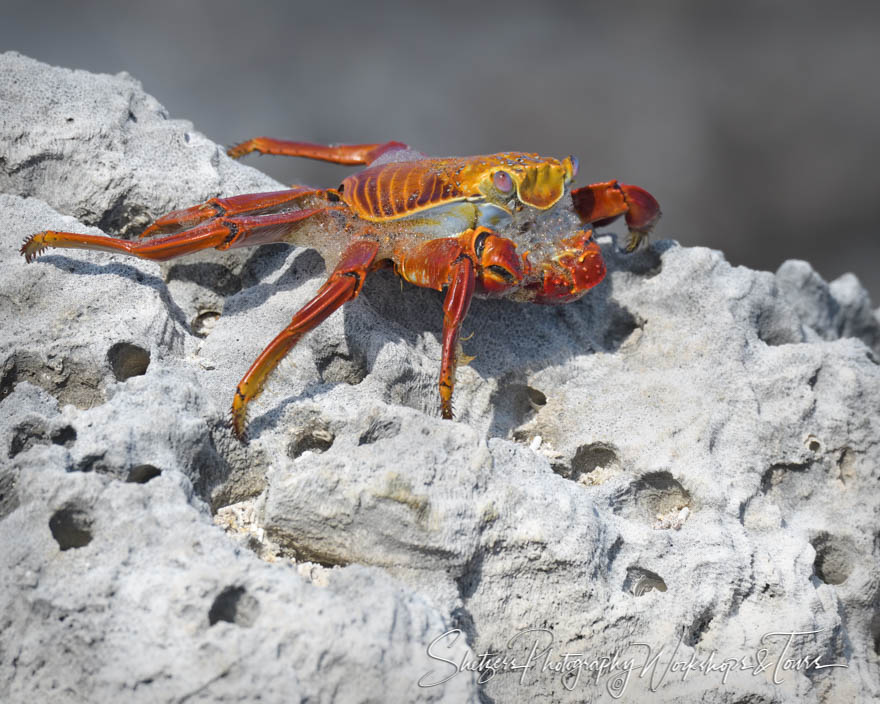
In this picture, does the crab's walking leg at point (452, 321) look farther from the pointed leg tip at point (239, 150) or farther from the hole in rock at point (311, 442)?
the pointed leg tip at point (239, 150)

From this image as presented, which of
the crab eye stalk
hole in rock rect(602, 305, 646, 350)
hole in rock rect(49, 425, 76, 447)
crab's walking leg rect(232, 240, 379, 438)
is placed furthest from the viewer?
hole in rock rect(602, 305, 646, 350)

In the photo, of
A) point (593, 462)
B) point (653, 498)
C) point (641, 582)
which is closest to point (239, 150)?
point (593, 462)

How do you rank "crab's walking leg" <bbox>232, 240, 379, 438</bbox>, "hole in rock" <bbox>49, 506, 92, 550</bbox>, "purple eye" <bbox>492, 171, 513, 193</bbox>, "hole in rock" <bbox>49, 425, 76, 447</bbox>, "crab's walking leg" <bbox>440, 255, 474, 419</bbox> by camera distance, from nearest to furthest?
"hole in rock" <bbox>49, 506, 92, 550</bbox> → "hole in rock" <bbox>49, 425, 76, 447</bbox> → "crab's walking leg" <bbox>232, 240, 379, 438</bbox> → "crab's walking leg" <bbox>440, 255, 474, 419</bbox> → "purple eye" <bbox>492, 171, 513, 193</bbox>

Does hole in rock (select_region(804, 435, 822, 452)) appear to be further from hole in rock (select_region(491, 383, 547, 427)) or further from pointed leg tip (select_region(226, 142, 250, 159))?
pointed leg tip (select_region(226, 142, 250, 159))

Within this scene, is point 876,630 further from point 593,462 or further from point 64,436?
point 64,436

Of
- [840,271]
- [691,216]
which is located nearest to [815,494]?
[691,216]

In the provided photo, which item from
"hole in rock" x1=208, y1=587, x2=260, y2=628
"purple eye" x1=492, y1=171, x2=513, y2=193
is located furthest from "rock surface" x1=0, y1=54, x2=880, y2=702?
"purple eye" x1=492, y1=171, x2=513, y2=193

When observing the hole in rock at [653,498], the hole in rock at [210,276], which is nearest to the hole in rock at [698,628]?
the hole in rock at [653,498]

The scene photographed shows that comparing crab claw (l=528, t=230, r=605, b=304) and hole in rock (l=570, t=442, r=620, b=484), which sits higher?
crab claw (l=528, t=230, r=605, b=304)
